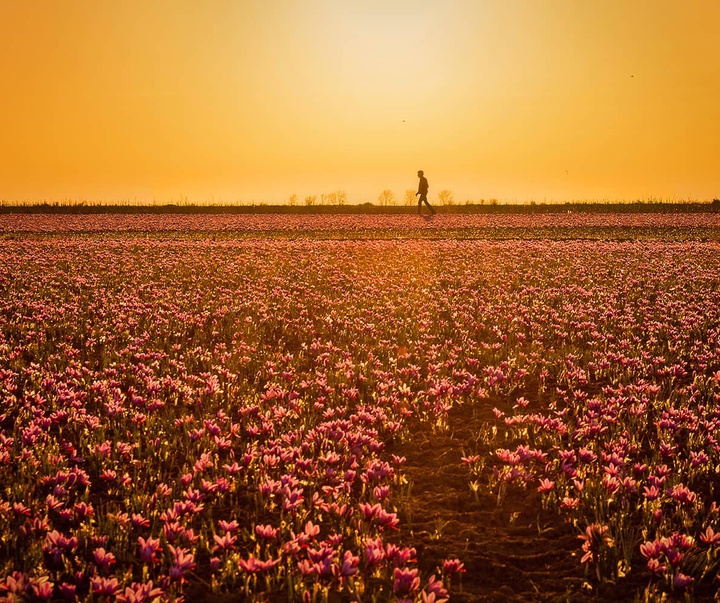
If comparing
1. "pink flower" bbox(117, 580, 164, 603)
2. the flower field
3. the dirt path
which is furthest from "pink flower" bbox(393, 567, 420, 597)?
"pink flower" bbox(117, 580, 164, 603)

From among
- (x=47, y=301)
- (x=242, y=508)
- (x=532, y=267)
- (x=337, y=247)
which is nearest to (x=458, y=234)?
(x=337, y=247)

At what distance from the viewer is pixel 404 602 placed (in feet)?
12.3

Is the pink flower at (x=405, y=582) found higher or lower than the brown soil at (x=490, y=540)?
higher

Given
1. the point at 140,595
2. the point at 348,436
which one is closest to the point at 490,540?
the point at 348,436

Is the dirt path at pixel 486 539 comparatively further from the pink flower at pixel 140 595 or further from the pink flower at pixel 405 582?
the pink flower at pixel 140 595

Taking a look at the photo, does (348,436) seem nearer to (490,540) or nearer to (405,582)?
(490,540)

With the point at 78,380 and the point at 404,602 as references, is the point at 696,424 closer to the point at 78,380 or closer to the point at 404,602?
the point at 404,602

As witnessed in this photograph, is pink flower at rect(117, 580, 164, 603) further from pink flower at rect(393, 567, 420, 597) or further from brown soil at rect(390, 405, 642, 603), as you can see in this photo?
brown soil at rect(390, 405, 642, 603)

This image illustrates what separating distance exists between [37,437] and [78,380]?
2.52 metres

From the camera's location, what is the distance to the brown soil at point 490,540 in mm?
4453

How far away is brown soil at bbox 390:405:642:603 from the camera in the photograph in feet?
14.6

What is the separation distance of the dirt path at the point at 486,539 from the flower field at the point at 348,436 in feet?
0.09

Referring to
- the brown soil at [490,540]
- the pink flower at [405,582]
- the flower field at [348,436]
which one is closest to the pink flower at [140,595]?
the flower field at [348,436]

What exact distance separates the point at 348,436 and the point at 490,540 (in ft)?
6.68
